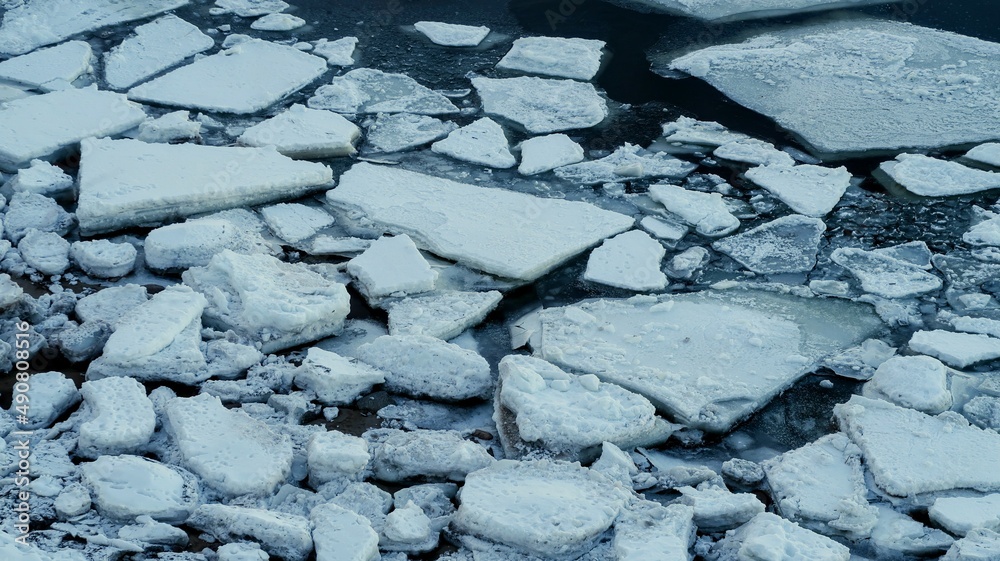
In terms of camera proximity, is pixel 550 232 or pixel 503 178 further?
pixel 503 178

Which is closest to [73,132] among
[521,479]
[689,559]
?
[521,479]

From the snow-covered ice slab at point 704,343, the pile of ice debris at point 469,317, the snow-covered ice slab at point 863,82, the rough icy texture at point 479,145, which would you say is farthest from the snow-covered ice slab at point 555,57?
the snow-covered ice slab at point 704,343

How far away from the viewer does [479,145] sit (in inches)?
153

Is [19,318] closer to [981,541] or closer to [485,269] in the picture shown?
[485,269]

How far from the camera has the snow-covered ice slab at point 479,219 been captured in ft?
10.3

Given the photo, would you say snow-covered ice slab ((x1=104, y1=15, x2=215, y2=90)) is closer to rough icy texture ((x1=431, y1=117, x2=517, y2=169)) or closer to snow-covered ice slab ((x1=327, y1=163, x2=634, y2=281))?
snow-covered ice slab ((x1=327, y1=163, x2=634, y2=281))

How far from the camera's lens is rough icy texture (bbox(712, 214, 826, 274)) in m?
3.22

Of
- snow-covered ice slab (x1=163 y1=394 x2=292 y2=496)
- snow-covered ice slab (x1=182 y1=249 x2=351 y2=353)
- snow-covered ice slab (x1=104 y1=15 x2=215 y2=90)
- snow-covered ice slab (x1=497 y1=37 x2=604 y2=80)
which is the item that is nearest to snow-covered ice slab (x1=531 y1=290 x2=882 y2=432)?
snow-covered ice slab (x1=182 y1=249 x2=351 y2=353)

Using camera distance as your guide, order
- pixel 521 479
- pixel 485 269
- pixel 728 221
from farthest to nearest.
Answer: pixel 728 221 → pixel 485 269 → pixel 521 479

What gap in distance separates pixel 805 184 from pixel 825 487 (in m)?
1.74

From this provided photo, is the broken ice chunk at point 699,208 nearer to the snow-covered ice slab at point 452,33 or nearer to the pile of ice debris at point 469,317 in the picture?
the pile of ice debris at point 469,317

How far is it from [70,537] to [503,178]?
217 cm

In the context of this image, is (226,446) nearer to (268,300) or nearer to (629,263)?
(268,300)

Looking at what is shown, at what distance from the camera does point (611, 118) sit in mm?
4262
